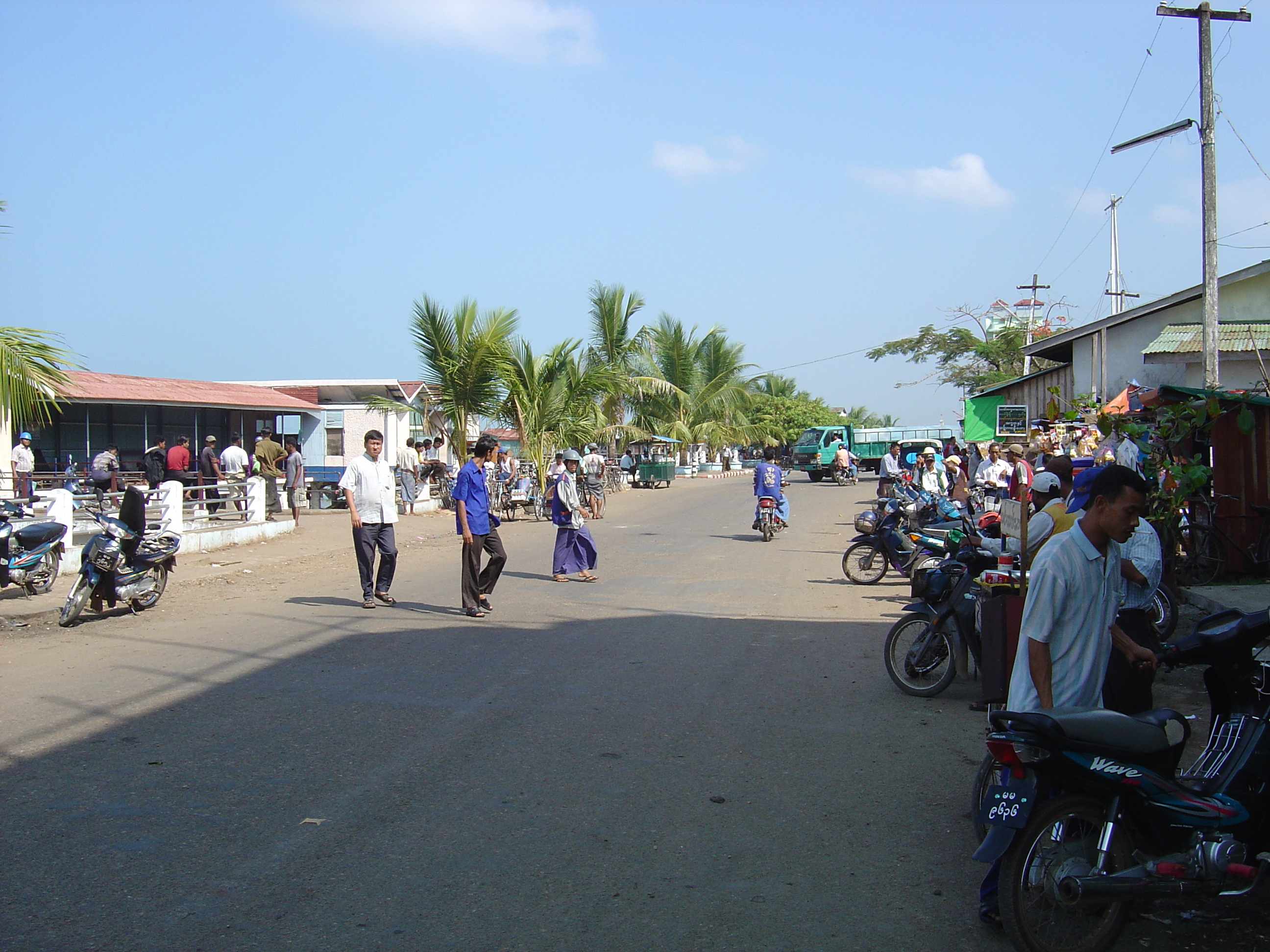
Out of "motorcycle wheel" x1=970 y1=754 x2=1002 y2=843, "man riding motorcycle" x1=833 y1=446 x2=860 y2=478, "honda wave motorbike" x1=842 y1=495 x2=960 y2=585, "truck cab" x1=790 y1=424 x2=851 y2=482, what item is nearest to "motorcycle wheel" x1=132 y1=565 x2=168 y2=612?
"honda wave motorbike" x1=842 y1=495 x2=960 y2=585

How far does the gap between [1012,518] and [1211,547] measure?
6.19 metres

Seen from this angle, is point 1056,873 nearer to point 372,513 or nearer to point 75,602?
point 372,513

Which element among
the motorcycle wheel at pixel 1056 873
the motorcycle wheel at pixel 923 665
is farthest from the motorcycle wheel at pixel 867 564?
the motorcycle wheel at pixel 1056 873

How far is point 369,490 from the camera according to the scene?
10.6 metres

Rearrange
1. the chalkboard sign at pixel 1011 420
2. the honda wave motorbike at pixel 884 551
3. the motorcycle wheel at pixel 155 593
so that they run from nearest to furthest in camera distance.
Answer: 1. the motorcycle wheel at pixel 155 593
2. the honda wave motorbike at pixel 884 551
3. the chalkboard sign at pixel 1011 420

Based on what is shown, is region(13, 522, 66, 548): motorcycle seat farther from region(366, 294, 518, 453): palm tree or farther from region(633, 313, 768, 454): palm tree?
region(633, 313, 768, 454): palm tree

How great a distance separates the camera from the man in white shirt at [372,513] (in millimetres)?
10586

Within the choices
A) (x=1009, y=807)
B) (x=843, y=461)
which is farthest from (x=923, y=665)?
(x=843, y=461)

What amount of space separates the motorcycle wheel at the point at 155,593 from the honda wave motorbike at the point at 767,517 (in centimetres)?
1014

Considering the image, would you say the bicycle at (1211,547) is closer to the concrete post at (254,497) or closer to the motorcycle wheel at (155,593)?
the motorcycle wheel at (155,593)

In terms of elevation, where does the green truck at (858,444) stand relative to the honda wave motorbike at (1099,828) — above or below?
above

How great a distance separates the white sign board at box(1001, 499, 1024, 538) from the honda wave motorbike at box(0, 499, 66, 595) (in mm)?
10028

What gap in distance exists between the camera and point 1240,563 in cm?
1091

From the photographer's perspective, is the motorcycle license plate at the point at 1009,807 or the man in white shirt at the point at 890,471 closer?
the motorcycle license plate at the point at 1009,807
